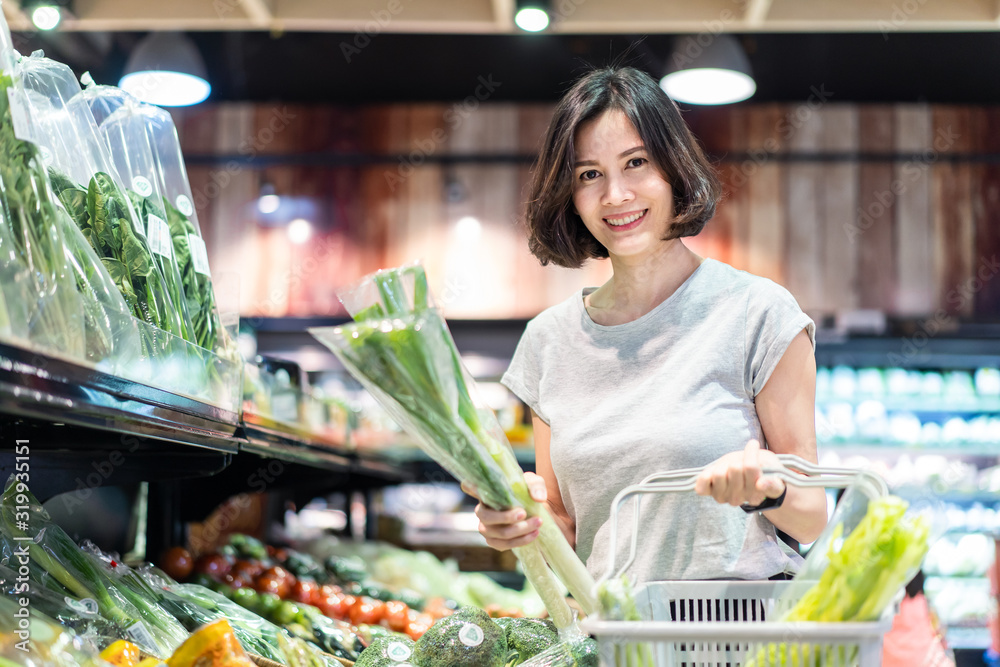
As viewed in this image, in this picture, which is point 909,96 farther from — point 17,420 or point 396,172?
point 17,420

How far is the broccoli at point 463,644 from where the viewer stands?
1.38 m

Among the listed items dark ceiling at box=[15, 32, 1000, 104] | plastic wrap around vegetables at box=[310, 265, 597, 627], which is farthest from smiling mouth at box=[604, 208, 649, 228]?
dark ceiling at box=[15, 32, 1000, 104]

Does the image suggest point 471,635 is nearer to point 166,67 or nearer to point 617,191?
point 617,191

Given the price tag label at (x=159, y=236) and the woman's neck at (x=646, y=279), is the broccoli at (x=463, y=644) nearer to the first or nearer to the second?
the woman's neck at (x=646, y=279)

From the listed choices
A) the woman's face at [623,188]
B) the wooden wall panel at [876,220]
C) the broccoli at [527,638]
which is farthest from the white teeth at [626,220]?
the wooden wall panel at [876,220]


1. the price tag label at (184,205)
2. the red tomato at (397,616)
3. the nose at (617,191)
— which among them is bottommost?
the red tomato at (397,616)

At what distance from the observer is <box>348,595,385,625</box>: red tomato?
8.54 ft

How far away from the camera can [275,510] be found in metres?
4.68

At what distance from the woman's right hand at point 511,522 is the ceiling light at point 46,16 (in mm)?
4410

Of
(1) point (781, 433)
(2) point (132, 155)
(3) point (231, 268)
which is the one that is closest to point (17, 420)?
(2) point (132, 155)

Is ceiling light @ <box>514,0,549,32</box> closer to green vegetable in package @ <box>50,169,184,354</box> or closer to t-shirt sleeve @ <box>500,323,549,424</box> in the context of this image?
t-shirt sleeve @ <box>500,323,549,424</box>

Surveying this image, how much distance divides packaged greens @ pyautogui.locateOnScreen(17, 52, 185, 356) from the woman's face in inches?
29.0

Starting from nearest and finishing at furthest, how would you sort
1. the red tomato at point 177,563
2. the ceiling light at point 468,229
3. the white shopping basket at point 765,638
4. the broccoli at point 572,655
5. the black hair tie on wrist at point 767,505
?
the white shopping basket at point 765,638 → the black hair tie on wrist at point 767,505 → the broccoli at point 572,655 → the red tomato at point 177,563 → the ceiling light at point 468,229

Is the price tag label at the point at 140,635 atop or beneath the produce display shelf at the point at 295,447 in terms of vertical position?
beneath
